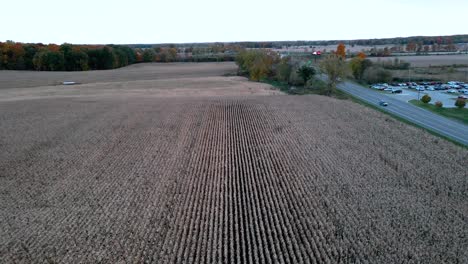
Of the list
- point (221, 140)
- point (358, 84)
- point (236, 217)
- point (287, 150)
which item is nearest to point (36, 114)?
point (221, 140)

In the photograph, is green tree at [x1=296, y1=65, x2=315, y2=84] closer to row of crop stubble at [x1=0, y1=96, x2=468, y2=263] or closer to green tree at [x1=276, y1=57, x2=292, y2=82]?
green tree at [x1=276, y1=57, x2=292, y2=82]

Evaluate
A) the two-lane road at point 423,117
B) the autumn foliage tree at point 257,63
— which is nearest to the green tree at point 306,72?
the two-lane road at point 423,117

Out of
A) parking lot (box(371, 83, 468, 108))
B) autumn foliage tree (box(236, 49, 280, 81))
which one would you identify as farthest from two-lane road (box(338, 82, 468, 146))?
autumn foliage tree (box(236, 49, 280, 81))

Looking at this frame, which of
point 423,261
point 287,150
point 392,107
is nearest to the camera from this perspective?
point 423,261

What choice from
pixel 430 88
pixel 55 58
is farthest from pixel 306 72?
pixel 55 58

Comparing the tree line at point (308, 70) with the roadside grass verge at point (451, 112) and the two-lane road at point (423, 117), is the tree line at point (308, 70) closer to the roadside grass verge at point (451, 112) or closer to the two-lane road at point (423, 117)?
the two-lane road at point (423, 117)

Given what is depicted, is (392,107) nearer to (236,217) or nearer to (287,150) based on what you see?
(287,150)
